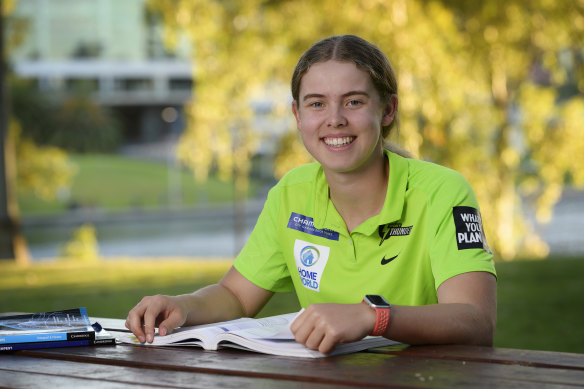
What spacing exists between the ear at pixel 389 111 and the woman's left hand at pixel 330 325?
732 mm

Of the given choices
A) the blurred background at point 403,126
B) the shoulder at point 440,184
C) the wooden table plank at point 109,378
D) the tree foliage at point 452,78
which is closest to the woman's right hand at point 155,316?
the wooden table plank at point 109,378

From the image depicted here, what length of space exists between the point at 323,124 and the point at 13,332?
900 mm

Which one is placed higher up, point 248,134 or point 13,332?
point 248,134

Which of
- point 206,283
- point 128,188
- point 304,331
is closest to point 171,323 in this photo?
point 304,331

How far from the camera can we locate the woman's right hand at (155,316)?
232 centimetres

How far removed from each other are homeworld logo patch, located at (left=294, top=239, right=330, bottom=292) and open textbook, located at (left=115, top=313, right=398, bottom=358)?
20 centimetres

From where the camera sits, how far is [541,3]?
9.16m

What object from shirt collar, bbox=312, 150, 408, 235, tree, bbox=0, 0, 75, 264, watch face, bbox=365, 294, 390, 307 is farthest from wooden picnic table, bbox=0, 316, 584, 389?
tree, bbox=0, 0, 75, 264

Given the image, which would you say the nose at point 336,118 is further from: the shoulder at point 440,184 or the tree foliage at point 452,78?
the tree foliage at point 452,78

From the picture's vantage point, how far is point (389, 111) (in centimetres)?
259

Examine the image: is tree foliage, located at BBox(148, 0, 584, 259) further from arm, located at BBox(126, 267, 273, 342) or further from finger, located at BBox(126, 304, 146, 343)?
finger, located at BBox(126, 304, 146, 343)

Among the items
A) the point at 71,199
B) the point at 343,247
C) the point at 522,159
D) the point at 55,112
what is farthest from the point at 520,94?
the point at 55,112

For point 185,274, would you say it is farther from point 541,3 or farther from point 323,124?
point 323,124

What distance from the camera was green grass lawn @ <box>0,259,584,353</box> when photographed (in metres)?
6.73
